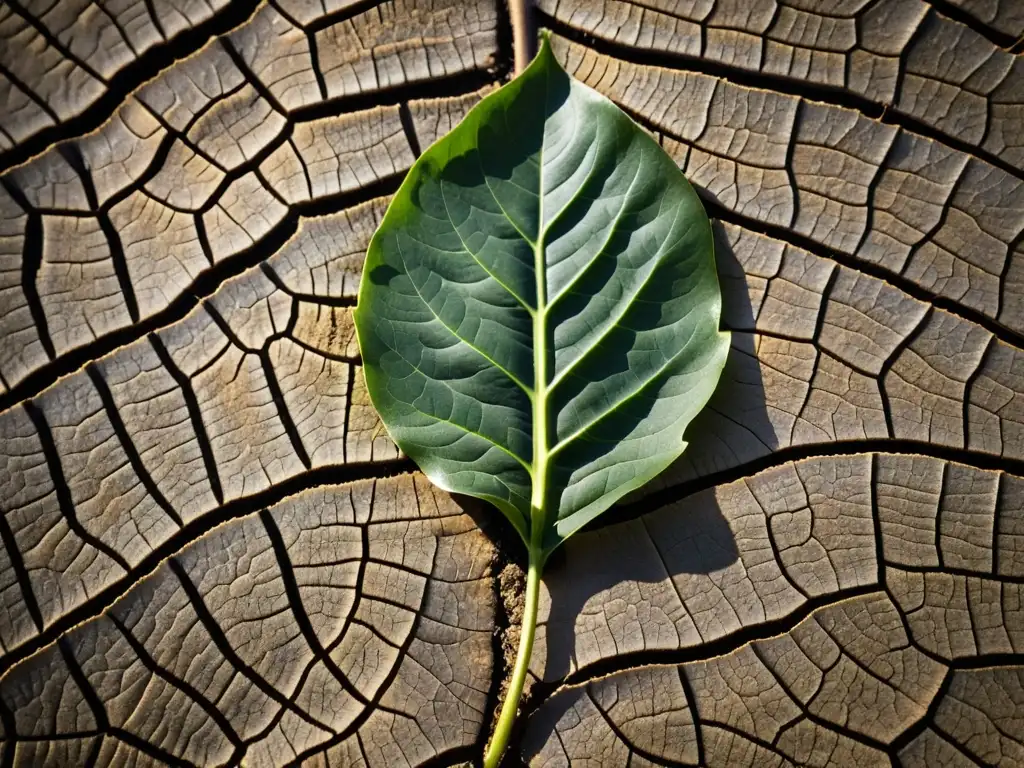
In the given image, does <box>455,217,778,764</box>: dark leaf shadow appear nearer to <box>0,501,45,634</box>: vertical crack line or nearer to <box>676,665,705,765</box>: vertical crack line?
<box>676,665,705,765</box>: vertical crack line

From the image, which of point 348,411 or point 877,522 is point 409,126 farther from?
point 877,522

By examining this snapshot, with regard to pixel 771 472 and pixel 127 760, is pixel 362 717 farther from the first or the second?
pixel 771 472

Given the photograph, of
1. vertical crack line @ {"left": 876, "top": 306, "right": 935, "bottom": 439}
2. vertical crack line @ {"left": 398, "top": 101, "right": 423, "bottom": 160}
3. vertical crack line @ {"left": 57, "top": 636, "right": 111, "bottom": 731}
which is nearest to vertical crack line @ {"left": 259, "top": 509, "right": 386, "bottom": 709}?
vertical crack line @ {"left": 57, "top": 636, "right": 111, "bottom": 731}

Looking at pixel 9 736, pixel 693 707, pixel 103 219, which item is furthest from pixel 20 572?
pixel 693 707

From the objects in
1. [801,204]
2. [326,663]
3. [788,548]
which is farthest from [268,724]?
[801,204]

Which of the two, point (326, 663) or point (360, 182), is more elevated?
point (360, 182)

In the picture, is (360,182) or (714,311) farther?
(360,182)
